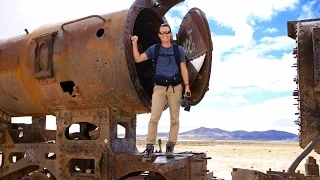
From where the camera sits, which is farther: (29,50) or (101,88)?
(29,50)

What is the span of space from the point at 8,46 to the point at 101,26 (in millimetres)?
2319

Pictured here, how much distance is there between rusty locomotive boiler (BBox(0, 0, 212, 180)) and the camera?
5.70 m

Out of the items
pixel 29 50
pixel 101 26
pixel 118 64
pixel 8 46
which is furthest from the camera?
pixel 8 46

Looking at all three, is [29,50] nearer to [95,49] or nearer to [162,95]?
[95,49]

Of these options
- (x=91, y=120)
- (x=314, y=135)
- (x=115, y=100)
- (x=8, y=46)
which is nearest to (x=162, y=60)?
(x=115, y=100)

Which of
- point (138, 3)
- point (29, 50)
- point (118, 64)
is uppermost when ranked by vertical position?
point (138, 3)

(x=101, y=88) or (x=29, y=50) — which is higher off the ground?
(x=29, y=50)

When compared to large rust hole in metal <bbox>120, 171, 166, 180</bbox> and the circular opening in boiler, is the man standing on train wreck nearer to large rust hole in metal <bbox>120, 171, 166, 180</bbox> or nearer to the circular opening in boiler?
large rust hole in metal <bbox>120, 171, 166, 180</bbox>

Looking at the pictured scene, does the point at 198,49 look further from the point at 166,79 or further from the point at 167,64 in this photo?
the point at 166,79

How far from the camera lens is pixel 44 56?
21.3 ft

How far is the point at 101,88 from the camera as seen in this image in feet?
19.6

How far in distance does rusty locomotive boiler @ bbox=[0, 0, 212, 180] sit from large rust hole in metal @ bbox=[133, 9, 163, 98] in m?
0.02

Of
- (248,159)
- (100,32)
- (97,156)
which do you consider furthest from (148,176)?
(248,159)

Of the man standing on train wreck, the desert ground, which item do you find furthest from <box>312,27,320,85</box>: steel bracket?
the desert ground
